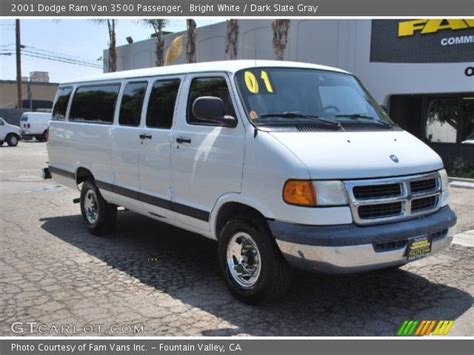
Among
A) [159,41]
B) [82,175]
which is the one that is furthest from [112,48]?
[82,175]

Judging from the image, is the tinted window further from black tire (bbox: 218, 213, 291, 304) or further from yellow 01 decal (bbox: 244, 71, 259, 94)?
black tire (bbox: 218, 213, 291, 304)

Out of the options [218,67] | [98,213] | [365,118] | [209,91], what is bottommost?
[98,213]

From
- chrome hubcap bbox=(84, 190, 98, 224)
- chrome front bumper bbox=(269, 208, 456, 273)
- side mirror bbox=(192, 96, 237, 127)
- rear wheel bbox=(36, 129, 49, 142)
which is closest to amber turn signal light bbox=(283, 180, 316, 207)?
chrome front bumper bbox=(269, 208, 456, 273)

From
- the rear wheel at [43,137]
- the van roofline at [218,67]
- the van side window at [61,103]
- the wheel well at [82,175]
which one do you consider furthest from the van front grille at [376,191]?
the rear wheel at [43,137]

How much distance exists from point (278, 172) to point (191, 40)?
60.0 feet

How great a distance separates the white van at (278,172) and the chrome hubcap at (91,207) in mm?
1087

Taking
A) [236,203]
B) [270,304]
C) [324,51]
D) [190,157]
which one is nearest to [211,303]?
[270,304]

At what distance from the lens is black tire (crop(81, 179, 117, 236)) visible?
716 cm

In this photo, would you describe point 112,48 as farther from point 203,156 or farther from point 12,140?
point 203,156

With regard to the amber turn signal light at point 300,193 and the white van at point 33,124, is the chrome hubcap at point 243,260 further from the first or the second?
the white van at point 33,124

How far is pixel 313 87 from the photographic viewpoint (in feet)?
17.4

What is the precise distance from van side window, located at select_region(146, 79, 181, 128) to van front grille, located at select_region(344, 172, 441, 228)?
231 cm

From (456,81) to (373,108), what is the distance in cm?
1065

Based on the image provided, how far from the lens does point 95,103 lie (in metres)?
7.30
